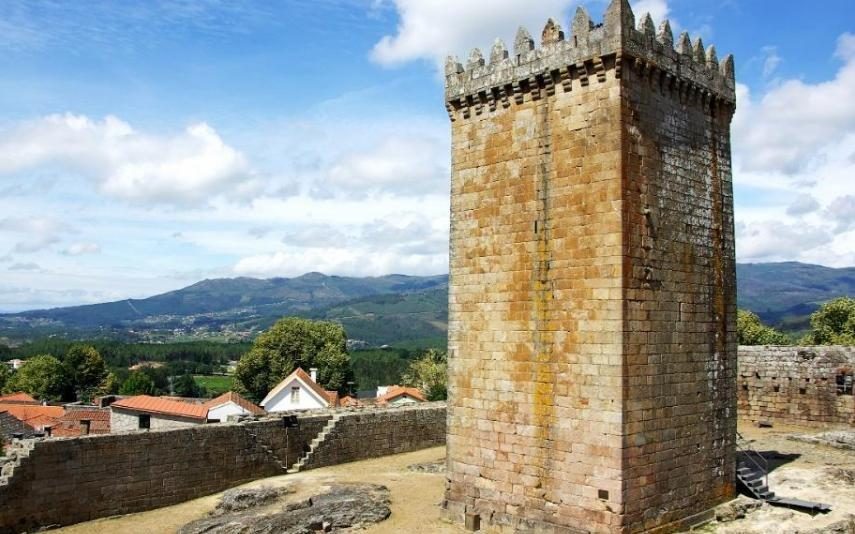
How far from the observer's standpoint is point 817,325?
139ft

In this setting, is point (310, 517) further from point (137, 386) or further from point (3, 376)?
point (3, 376)

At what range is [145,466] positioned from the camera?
629 inches

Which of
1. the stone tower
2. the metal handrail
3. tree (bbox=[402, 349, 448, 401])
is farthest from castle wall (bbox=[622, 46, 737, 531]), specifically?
tree (bbox=[402, 349, 448, 401])

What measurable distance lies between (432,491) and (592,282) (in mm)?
6996

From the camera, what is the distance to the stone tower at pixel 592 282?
480 inches

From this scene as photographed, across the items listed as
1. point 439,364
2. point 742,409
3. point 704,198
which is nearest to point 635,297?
point 704,198

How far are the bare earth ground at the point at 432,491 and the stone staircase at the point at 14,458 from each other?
1500mm

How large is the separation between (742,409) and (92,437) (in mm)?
19163

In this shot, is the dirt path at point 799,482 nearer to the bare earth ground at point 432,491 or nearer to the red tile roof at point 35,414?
the bare earth ground at point 432,491

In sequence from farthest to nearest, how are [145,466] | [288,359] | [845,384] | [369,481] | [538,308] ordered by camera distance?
[288,359]
[845,384]
[369,481]
[145,466]
[538,308]

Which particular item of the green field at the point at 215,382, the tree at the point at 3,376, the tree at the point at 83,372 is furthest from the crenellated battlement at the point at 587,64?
the green field at the point at 215,382

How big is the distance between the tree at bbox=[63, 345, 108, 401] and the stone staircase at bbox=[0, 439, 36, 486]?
66.2 metres

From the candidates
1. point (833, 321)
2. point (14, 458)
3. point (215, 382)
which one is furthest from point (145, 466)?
point (215, 382)

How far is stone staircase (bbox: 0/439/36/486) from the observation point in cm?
1396
